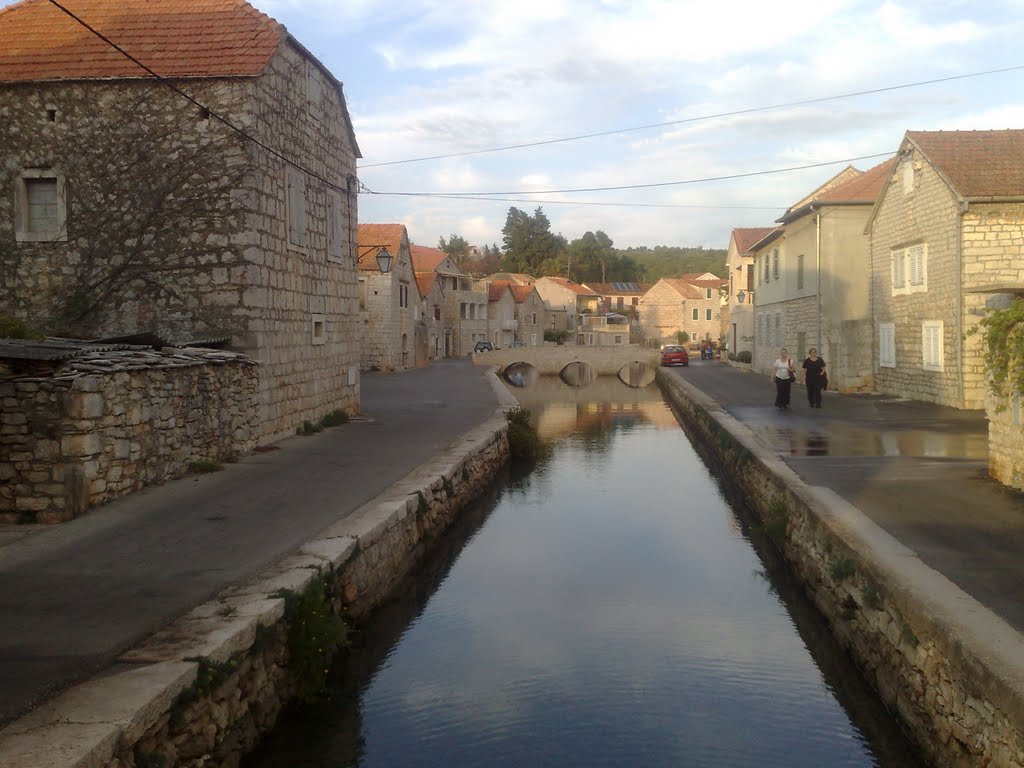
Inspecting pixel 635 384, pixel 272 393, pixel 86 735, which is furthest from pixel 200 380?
pixel 635 384

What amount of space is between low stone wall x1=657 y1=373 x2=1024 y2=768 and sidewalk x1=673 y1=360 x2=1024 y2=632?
1.20 ft

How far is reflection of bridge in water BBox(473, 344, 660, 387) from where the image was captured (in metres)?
53.6

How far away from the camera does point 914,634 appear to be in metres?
6.39

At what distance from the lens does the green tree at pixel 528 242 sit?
10919cm

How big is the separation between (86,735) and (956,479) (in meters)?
10.7

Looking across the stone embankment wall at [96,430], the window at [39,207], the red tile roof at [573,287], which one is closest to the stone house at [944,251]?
the stone embankment wall at [96,430]

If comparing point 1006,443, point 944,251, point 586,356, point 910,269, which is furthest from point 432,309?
point 1006,443

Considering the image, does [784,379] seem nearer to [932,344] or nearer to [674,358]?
[932,344]

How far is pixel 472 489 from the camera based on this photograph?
14992 mm

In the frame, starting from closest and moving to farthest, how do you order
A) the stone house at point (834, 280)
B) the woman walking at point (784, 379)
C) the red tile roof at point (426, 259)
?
the woman walking at point (784, 379) < the stone house at point (834, 280) < the red tile roof at point (426, 259)

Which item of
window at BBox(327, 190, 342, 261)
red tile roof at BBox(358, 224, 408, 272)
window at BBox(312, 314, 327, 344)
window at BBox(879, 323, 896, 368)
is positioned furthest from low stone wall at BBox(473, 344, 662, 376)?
window at BBox(312, 314, 327, 344)

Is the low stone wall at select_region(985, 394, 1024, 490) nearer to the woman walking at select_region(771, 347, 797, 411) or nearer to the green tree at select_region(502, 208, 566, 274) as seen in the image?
the woman walking at select_region(771, 347, 797, 411)

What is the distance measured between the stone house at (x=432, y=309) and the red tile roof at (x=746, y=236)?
1893cm

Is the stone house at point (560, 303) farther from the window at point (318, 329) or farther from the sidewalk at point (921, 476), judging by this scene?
the window at point (318, 329)
